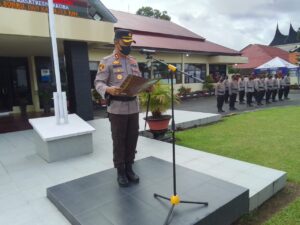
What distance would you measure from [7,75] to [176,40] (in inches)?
447

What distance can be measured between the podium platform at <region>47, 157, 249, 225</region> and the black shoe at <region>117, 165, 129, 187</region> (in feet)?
0.21

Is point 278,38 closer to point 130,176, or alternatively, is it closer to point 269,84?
point 269,84

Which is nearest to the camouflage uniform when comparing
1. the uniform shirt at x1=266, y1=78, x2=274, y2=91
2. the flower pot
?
the flower pot

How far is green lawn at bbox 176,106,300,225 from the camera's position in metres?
3.89

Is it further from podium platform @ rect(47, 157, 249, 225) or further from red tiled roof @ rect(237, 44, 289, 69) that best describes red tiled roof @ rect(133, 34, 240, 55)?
podium platform @ rect(47, 157, 249, 225)

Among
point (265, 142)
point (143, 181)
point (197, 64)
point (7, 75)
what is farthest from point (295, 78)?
point (143, 181)

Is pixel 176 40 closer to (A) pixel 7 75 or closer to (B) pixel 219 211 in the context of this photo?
(A) pixel 7 75

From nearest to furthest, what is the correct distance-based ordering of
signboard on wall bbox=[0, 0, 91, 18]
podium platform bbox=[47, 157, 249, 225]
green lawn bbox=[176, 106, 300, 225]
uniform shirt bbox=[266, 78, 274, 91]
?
1. podium platform bbox=[47, 157, 249, 225]
2. green lawn bbox=[176, 106, 300, 225]
3. signboard on wall bbox=[0, 0, 91, 18]
4. uniform shirt bbox=[266, 78, 274, 91]

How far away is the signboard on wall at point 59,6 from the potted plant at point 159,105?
10.4ft

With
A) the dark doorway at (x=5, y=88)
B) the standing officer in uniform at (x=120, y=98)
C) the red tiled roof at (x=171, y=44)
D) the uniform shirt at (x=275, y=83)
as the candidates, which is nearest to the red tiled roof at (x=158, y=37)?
the red tiled roof at (x=171, y=44)

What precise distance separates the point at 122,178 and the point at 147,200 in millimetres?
510

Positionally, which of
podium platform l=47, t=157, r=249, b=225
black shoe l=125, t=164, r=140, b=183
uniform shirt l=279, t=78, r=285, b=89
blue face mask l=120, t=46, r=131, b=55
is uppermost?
blue face mask l=120, t=46, r=131, b=55

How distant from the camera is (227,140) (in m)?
5.87

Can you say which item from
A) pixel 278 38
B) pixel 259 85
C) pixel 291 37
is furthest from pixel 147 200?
pixel 278 38
